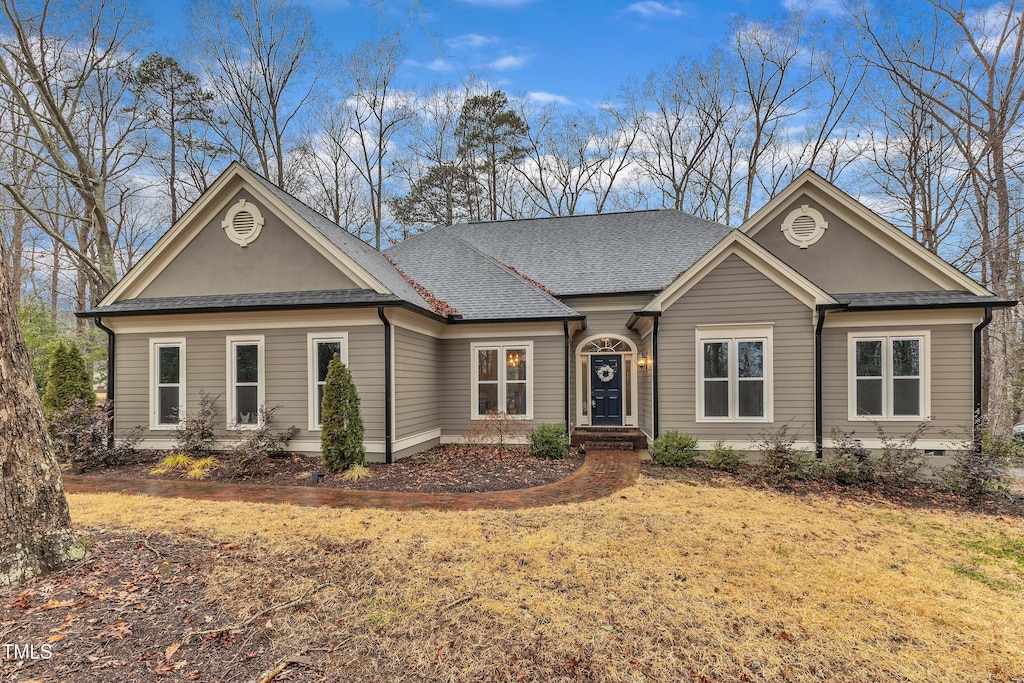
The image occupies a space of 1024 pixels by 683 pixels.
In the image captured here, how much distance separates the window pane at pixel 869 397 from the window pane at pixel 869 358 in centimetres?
19

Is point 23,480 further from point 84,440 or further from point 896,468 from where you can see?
point 896,468

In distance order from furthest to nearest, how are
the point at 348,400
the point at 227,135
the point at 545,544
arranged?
the point at 227,135, the point at 348,400, the point at 545,544

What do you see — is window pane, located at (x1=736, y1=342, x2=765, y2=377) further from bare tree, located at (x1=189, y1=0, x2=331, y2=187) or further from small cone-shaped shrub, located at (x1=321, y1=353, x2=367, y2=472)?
bare tree, located at (x1=189, y1=0, x2=331, y2=187)

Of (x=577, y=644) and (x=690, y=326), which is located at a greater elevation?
(x=690, y=326)

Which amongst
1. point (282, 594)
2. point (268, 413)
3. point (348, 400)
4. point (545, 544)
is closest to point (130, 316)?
point (268, 413)

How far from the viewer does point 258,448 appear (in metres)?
8.84

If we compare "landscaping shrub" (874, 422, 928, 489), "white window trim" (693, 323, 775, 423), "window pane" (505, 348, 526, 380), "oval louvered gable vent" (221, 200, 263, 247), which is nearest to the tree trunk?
"oval louvered gable vent" (221, 200, 263, 247)

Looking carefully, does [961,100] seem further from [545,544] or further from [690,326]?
[545,544]

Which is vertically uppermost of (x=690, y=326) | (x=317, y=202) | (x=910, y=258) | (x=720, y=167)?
(x=720, y=167)

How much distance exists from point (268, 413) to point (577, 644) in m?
8.27

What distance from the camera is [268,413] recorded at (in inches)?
373

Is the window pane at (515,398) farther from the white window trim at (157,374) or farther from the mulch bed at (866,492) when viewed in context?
the white window trim at (157,374)

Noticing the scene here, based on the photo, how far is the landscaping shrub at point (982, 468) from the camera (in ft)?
25.0

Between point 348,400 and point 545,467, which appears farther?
point 545,467
